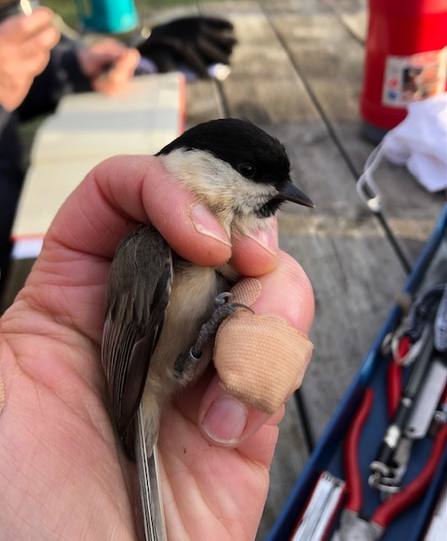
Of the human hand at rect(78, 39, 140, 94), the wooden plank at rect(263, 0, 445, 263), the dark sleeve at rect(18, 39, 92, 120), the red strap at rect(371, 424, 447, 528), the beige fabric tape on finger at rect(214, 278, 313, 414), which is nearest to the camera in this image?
the beige fabric tape on finger at rect(214, 278, 313, 414)

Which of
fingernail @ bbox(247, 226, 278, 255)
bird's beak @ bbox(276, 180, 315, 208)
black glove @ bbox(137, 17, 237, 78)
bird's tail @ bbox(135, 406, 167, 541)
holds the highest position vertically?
bird's beak @ bbox(276, 180, 315, 208)

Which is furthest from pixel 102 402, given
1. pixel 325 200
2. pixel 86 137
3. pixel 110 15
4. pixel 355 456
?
pixel 110 15

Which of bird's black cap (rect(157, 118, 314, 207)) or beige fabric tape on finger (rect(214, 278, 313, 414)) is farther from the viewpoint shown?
bird's black cap (rect(157, 118, 314, 207))

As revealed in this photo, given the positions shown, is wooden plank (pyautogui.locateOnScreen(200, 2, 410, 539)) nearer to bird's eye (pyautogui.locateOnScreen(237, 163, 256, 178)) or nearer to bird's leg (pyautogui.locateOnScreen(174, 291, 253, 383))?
bird's leg (pyautogui.locateOnScreen(174, 291, 253, 383))

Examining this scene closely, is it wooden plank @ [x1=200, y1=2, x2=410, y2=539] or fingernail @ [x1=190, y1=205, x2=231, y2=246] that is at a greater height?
fingernail @ [x1=190, y1=205, x2=231, y2=246]

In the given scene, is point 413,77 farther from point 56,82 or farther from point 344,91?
point 56,82

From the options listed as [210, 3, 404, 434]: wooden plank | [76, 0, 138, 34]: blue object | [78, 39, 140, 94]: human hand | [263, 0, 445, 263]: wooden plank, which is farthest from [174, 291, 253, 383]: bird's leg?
[76, 0, 138, 34]: blue object

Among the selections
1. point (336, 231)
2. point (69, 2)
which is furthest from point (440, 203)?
point (69, 2)
